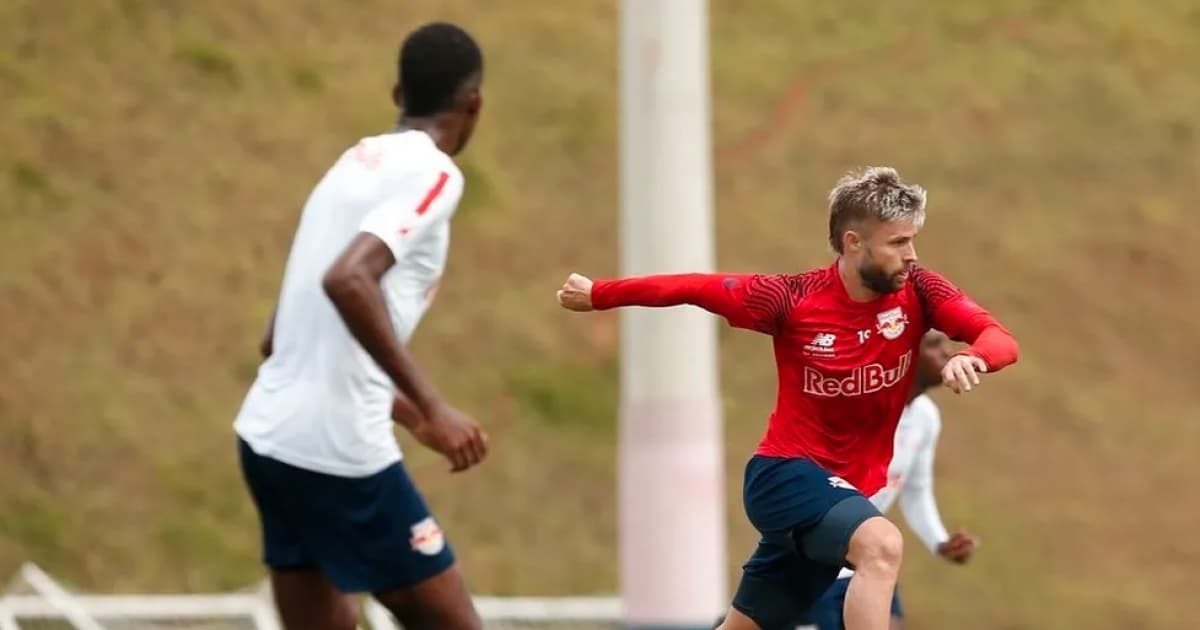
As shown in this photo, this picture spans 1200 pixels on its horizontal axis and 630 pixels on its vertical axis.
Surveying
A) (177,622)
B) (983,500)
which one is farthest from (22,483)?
(983,500)

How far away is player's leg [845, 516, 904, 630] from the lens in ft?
19.6

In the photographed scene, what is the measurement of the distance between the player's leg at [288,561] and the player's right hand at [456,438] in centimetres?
57

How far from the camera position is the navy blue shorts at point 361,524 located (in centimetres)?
596

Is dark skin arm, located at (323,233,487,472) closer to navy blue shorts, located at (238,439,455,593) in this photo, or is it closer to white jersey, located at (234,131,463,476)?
white jersey, located at (234,131,463,476)

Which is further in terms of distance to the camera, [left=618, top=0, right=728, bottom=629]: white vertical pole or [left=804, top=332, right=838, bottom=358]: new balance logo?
[left=618, top=0, right=728, bottom=629]: white vertical pole

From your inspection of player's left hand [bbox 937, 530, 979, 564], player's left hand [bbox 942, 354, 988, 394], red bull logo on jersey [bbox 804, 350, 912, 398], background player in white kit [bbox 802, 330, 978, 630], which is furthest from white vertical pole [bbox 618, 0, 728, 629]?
player's left hand [bbox 942, 354, 988, 394]

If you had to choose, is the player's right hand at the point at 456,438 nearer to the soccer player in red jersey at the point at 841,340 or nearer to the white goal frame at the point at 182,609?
the soccer player in red jersey at the point at 841,340

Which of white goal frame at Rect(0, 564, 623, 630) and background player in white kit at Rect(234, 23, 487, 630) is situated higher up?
background player in white kit at Rect(234, 23, 487, 630)

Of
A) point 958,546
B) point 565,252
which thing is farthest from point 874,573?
point 565,252

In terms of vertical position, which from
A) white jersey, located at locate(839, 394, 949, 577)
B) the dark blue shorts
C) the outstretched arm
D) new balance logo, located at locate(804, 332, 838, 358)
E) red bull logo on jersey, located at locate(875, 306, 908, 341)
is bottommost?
the dark blue shorts

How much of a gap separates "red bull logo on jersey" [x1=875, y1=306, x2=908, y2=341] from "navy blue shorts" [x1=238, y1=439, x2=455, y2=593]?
1.43 meters

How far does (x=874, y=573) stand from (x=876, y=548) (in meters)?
0.07

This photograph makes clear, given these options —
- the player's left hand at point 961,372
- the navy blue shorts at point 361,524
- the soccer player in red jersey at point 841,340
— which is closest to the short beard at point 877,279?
the soccer player in red jersey at point 841,340

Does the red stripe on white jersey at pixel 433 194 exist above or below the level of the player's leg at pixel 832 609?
above
